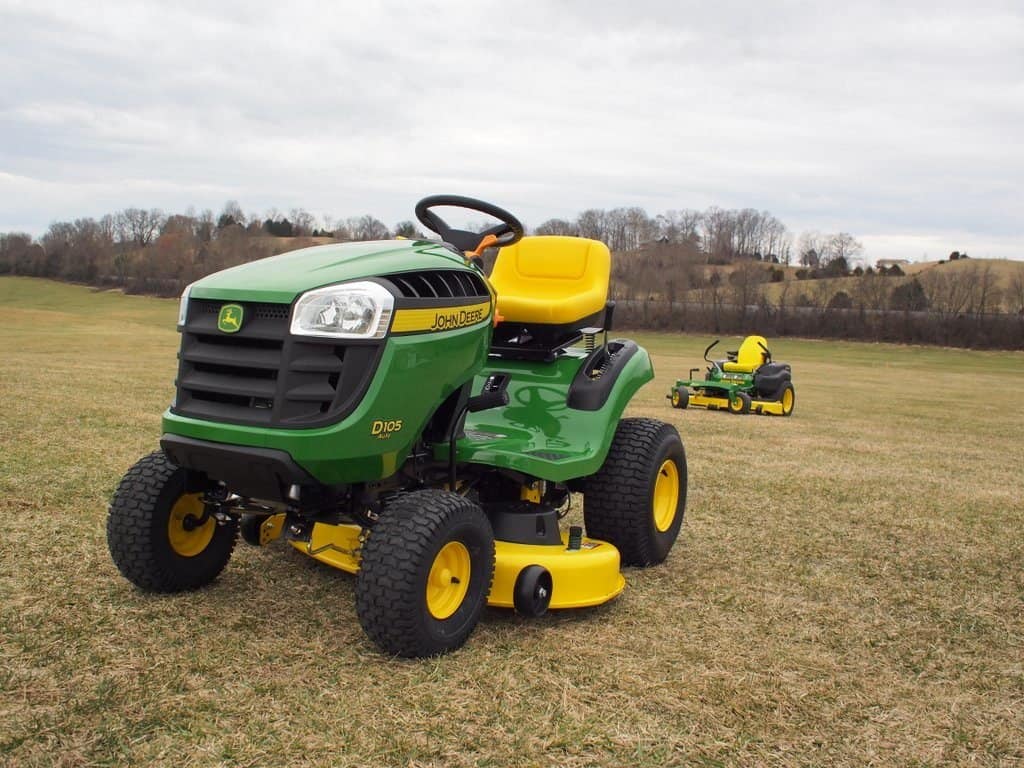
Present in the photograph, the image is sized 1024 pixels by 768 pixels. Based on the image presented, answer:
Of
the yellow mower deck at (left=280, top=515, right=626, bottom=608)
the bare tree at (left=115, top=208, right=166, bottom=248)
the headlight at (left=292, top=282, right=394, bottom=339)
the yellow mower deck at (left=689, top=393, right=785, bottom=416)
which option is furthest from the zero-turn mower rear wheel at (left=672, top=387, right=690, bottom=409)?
the bare tree at (left=115, top=208, right=166, bottom=248)

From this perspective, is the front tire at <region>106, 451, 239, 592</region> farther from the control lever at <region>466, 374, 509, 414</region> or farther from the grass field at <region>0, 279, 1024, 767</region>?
the control lever at <region>466, 374, 509, 414</region>

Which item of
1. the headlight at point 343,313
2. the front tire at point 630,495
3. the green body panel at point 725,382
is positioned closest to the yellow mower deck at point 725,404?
the green body panel at point 725,382

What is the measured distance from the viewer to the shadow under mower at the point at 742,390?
1465 centimetres

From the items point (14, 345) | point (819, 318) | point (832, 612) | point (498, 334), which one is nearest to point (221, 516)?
point (498, 334)

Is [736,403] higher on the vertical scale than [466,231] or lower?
lower

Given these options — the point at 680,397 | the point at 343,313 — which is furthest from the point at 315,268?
the point at 680,397

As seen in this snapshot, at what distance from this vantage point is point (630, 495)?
467 cm

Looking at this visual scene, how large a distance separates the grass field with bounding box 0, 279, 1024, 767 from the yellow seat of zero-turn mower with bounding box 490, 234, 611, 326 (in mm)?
1503

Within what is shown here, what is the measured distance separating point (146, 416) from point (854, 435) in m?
8.46

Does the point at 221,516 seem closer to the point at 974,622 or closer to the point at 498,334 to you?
the point at 498,334

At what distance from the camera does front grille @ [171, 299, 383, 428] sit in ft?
10.5

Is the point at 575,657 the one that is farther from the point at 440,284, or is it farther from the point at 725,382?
the point at 725,382

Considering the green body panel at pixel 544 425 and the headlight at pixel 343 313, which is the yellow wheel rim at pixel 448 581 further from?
the headlight at pixel 343 313

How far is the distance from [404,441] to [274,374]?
1.80ft
